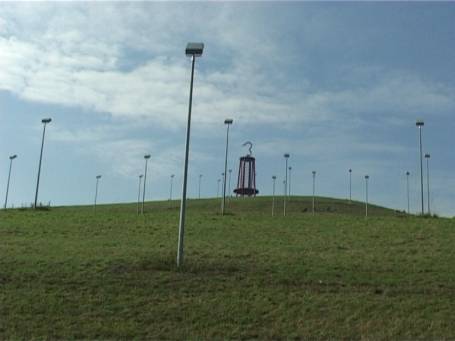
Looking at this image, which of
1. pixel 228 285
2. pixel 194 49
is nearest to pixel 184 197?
pixel 228 285

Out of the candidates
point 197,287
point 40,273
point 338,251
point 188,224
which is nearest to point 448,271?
point 338,251

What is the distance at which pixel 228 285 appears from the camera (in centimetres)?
2147

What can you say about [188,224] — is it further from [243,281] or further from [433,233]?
[243,281]

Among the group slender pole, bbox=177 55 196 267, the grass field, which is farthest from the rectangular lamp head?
the grass field

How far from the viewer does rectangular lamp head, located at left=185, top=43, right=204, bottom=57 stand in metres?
25.8

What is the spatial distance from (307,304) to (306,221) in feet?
82.7

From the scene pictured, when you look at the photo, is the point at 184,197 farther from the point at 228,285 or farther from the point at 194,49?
the point at 194,49

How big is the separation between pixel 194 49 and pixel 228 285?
9694 millimetres

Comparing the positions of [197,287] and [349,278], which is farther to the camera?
[349,278]

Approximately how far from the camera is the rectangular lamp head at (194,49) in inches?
1015

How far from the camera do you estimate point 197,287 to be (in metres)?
21.2

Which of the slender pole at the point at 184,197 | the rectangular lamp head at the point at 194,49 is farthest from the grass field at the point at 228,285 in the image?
the rectangular lamp head at the point at 194,49

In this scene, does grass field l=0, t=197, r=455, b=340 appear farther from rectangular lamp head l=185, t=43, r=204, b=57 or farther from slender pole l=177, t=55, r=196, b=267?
rectangular lamp head l=185, t=43, r=204, b=57

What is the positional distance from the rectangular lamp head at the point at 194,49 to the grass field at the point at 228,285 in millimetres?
8179
